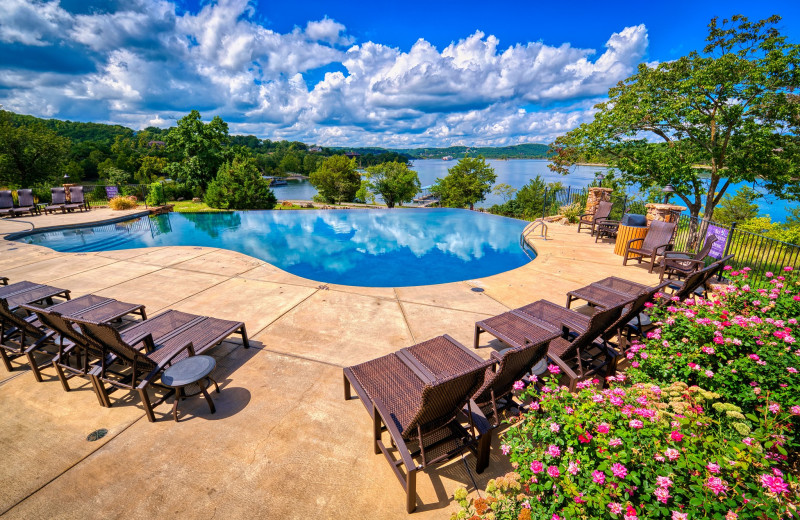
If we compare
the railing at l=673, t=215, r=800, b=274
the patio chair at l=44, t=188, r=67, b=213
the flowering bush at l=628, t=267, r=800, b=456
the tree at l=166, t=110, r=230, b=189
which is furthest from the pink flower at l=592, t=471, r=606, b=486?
the tree at l=166, t=110, r=230, b=189

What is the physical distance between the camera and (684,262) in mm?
7102

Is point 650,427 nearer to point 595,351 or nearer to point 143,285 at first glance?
point 595,351

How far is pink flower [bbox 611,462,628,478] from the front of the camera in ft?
4.97

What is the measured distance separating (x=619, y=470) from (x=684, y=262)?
25.3 feet

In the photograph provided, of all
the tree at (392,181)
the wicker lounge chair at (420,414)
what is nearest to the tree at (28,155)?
the tree at (392,181)

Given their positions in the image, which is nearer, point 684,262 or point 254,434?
point 254,434

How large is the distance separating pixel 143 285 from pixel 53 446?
183 inches

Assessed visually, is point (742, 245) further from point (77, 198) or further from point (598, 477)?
point (77, 198)

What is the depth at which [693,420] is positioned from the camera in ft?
6.08

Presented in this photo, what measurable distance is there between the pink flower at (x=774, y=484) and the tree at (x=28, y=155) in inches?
1715

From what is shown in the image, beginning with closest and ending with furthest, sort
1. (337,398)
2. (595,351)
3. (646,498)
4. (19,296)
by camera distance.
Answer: (646,498)
(337,398)
(595,351)
(19,296)

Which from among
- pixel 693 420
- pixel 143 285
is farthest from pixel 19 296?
pixel 693 420

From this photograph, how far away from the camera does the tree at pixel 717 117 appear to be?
951 cm

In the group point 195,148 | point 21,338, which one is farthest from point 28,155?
point 21,338
